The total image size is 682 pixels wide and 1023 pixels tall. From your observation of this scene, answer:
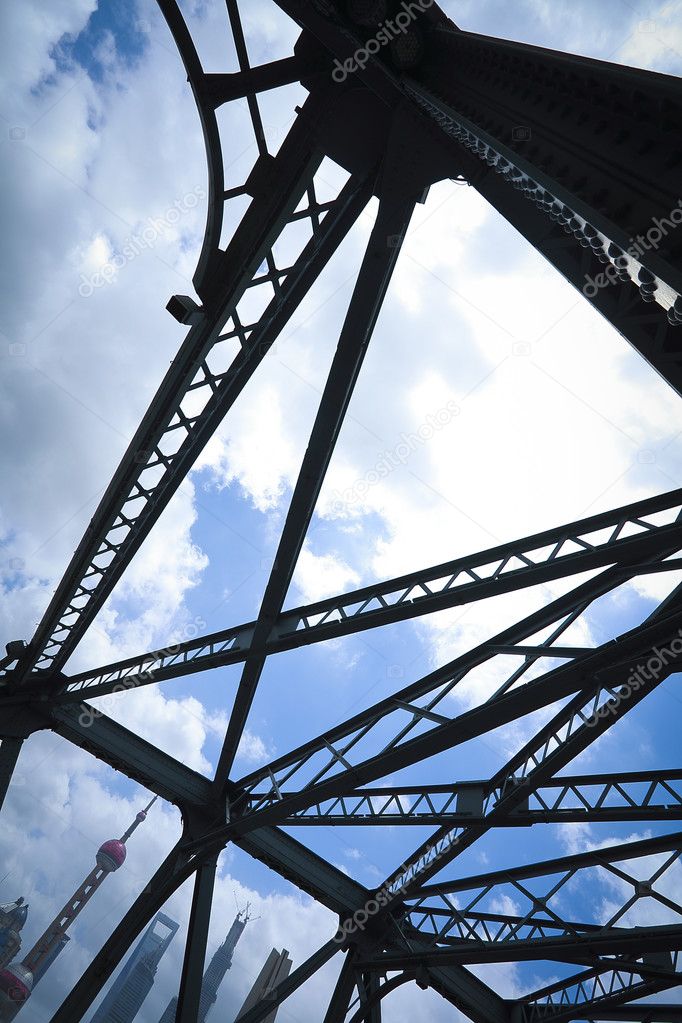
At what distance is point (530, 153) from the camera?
12.6 ft

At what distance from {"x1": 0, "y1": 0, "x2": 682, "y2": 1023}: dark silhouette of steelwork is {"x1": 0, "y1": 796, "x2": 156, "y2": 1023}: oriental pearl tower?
120m

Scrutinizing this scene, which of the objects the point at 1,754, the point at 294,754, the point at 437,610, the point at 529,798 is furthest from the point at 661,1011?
the point at 1,754

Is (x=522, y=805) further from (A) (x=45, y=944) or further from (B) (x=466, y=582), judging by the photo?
A: (A) (x=45, y=944)

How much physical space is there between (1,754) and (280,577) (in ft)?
27.5

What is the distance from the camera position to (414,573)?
9000mm

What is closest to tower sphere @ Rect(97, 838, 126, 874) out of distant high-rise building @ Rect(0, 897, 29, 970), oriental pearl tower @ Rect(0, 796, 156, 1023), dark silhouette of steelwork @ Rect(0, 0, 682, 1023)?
oriental pearl tower @ Rect(0, 796, 156, 1023)

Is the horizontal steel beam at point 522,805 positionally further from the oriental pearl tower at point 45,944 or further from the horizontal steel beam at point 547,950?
the oriental pearl tower at point 45,944

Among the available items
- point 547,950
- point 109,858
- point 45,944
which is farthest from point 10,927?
point 547,950

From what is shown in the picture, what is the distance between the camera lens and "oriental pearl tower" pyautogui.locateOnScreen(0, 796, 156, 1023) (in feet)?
326

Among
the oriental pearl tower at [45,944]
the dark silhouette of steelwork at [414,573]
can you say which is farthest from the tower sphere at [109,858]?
the dark silhouette of steelwork at [414,573]

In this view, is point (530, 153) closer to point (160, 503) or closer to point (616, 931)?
point (160, 503)

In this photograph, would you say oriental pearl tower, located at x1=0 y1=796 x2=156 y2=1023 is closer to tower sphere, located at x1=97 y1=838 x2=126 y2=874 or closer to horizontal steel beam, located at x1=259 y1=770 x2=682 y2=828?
tower sphere, located at x1=97 y1=838 x2=126 y2=874

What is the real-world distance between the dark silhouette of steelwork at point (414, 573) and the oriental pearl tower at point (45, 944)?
393 ft

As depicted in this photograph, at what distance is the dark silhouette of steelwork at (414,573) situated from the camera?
135 inches
